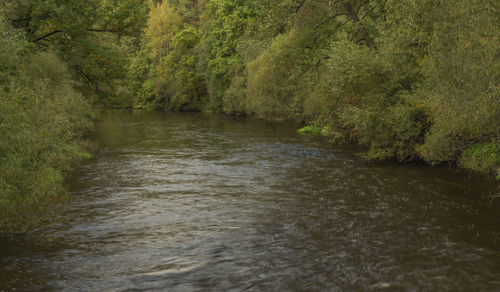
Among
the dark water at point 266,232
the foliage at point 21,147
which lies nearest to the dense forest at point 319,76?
the foliage at point 21,147

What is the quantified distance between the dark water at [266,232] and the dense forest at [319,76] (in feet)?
5.58

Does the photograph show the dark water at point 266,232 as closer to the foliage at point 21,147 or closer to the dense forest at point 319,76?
the foliage at point 21,147

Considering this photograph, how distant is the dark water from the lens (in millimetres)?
10805

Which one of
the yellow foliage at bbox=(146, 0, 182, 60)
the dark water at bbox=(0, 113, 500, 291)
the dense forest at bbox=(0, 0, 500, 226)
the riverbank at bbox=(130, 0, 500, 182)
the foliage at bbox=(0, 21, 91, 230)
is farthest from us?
the yellow foliage at bbox=(146, 0, 182, 60)

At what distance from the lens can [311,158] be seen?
2648 centimetres

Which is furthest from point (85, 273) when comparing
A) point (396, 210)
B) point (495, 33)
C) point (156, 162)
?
point (156, 162)

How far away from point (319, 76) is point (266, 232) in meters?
15.2

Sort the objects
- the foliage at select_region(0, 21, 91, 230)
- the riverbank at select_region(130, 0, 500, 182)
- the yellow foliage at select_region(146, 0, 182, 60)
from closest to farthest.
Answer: the foliage at select_region(0, 21, 91, 230), the riverbank at select_region(130, 0, 500, 182), the yellow foliage at select_region(146, 0, 182, 60)

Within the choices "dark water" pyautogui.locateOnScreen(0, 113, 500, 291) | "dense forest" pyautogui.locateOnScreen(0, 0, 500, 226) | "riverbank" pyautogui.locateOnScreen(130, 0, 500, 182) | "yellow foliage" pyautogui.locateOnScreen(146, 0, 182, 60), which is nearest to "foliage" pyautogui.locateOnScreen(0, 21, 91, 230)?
"dense forest" pyautogui.locateOnScreen(0, 0, 500, 226)

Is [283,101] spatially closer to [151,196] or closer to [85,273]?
[151,196]

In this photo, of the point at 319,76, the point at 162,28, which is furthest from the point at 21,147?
the point at 162,28

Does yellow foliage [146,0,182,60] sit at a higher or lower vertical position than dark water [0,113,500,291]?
higher

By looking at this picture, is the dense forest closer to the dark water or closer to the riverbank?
the riverbank

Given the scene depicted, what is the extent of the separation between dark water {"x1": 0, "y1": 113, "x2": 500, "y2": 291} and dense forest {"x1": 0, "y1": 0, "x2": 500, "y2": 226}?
1702 mm
